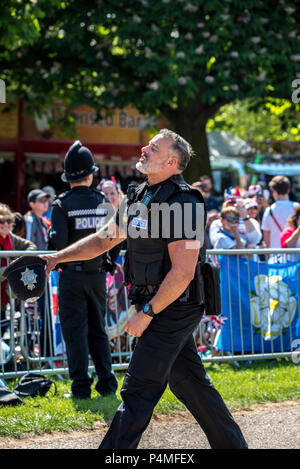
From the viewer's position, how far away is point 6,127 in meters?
17.4

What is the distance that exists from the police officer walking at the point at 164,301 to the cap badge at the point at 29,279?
58 centimetres

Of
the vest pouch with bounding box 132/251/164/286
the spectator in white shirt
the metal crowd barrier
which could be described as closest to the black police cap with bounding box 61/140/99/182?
the metal crowd barrier

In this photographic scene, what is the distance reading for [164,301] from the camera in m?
3.94

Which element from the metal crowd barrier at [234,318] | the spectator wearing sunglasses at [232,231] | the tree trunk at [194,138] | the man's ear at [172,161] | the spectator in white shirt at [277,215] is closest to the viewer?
the man's ear at [172,161]

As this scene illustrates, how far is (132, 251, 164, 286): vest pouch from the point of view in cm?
409

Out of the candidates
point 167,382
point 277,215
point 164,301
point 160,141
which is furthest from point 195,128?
point 164,301

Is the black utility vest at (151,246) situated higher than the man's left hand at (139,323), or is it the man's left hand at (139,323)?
the black utility vest at (151,246)

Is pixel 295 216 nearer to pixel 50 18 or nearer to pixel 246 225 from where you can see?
pixel 246 225

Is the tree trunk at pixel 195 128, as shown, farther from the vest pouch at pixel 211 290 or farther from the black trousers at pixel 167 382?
the black trousers at pixel 167 382

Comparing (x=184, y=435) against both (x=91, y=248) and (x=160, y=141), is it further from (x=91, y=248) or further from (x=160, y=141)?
(x=160, y=141)

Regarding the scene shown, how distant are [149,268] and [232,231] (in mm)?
4637

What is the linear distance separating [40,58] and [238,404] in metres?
11.0

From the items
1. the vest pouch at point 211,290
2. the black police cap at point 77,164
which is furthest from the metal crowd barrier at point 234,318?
the vest pouch at point 211,290

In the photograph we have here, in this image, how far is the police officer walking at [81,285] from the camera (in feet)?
20.3
